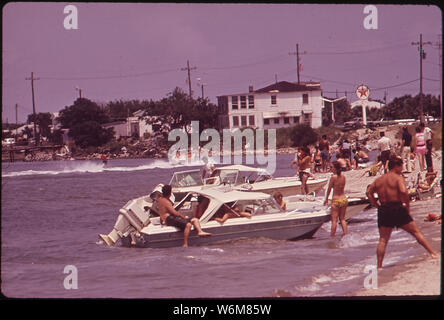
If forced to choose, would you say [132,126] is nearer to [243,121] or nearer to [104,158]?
[104,158]

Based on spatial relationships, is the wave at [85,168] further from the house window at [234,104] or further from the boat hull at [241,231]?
the boat hull at [241,231]

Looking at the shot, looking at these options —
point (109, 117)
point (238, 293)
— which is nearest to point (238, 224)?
point (238, 293)

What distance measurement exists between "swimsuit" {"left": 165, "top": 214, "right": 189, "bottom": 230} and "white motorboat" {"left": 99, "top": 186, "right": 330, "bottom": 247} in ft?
0.30

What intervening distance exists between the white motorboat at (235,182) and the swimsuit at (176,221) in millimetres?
2886

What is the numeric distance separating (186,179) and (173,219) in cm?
470

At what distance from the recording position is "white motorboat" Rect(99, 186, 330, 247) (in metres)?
14.3

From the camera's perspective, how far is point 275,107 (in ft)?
82.5

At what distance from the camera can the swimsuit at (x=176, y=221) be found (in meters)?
14.4

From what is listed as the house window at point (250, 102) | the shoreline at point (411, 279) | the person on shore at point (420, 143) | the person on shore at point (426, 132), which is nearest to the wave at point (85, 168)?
the house window at point (250, 102)

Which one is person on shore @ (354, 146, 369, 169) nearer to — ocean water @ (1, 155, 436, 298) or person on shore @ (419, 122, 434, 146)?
person on shore @ (419, 122, 434, 146)

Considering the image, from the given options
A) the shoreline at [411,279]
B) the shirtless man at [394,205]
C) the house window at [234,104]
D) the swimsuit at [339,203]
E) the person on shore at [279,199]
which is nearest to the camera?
the shoreline at [411,279]


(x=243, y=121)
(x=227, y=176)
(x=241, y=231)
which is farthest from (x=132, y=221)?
(x=243, y=121)
